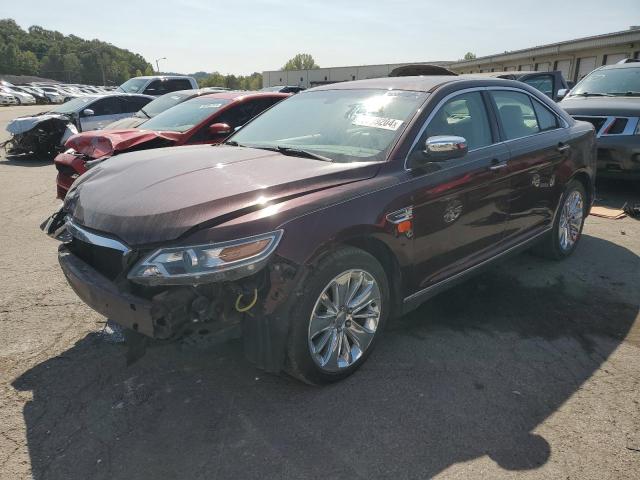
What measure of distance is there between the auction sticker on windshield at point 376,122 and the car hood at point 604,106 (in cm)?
562

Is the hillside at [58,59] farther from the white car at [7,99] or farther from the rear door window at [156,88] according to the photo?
the rear door window at [156,88]

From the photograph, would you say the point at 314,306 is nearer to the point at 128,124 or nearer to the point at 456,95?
the point at 456,95

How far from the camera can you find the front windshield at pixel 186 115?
6.83 metres

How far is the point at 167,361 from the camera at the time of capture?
3217 millimetres

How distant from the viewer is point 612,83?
856cm

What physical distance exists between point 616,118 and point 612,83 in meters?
1.69

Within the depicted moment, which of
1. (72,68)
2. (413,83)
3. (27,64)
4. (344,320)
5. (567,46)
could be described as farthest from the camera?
(72,68)

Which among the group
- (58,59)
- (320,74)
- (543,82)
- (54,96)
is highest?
(58,59)

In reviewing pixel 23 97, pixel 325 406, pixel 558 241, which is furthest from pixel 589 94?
pixel 23 97

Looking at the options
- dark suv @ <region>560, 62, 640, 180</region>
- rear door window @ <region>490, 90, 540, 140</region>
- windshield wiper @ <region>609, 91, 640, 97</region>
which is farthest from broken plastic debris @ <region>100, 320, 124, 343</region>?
windshield wiper @ <region>609, 91, 640, 97</region>

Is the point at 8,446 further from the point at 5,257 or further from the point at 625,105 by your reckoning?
the point at 625,105

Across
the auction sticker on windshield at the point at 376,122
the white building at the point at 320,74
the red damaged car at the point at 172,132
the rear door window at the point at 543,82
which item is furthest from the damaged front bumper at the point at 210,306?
the white building at the point at 320,74

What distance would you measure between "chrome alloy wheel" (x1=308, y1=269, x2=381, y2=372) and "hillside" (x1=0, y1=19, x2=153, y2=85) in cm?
11278

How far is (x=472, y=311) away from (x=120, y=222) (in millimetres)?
2717
